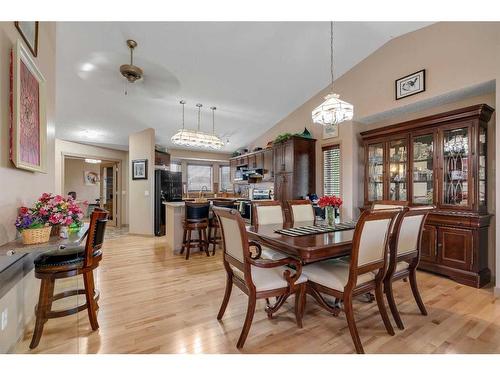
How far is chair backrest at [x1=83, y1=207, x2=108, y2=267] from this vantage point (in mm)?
1758

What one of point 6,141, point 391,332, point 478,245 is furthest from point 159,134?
point 478,245

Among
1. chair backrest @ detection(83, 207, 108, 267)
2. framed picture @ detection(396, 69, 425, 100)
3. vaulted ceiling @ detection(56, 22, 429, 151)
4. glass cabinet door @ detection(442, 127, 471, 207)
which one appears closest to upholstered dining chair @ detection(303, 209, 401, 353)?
chair backrest @ detection(83, 207, 108, 267)

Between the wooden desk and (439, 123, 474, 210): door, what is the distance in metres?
1.88

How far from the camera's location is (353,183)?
4.16 meters

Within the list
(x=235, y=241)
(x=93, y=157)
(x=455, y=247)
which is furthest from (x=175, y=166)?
(x=455, y=247)

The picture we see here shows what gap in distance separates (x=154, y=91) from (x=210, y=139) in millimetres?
1331

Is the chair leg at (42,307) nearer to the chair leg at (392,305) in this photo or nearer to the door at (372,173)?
the chair leg at (392,305)

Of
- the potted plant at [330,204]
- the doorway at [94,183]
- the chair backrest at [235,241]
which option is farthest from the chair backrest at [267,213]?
the doorway at [94,183]

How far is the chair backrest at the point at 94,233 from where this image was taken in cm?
176

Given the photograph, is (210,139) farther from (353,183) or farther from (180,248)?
(353,183)

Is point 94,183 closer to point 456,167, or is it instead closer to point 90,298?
point 90,298

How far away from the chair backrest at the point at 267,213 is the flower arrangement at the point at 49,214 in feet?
5.61

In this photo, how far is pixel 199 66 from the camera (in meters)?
3.58
